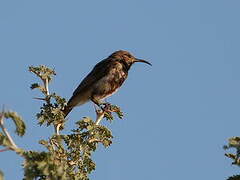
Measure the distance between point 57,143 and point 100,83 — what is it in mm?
6139

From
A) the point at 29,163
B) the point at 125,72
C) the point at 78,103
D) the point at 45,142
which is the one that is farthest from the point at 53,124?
the point at 125,72

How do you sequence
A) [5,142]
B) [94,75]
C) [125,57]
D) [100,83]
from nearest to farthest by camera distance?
[5,142] → [100,83] → [94,75] → [125,57]

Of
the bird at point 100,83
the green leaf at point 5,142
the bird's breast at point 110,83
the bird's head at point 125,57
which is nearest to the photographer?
the green leaf at point 5,142

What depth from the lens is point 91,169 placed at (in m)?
5.27

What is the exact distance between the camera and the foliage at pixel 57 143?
3.22 m

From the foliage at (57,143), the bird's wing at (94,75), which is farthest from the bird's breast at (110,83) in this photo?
the foliage at (57,143)

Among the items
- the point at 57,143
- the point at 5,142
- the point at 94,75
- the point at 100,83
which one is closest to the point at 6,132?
the point at 5,142

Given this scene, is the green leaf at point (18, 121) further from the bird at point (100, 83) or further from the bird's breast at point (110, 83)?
the bird's breast at point (110, 83)

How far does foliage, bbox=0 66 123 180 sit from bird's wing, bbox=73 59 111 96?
160 inches

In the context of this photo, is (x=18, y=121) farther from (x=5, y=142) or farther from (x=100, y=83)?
(x=100, y=83)

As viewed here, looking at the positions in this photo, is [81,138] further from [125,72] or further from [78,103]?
[125,72]

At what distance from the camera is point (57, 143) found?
514cm

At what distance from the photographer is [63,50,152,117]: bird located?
36.3 ft

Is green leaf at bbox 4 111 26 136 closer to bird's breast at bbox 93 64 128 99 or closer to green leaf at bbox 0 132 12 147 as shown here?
green leaf at bbox 0 132 12 147
